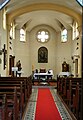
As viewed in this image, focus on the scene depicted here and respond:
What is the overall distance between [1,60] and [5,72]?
6.18ft

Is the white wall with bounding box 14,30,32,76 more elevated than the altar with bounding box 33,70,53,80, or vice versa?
the white wall with bounding box 14,30,32,76

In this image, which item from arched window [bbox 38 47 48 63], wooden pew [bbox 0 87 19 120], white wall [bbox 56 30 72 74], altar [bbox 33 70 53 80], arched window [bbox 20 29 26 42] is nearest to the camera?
wooden pew [bbox 0 87 19 120]

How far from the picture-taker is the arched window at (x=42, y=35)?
24780 mm

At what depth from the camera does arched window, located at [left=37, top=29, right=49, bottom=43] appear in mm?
24780

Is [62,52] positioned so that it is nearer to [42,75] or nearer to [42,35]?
[42,35]

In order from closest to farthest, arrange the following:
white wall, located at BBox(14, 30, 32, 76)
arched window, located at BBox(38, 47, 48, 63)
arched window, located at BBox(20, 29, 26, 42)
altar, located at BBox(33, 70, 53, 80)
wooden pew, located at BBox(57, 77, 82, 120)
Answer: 1. wooden pew, located at BBox(57, 77, 82, 120)
2. altar, located at BBox(33, 70, 53, 80)
3. white wall, located at BBox(14, 30, 32, 76)
4. arched window, located at BBox(20, 29, 26, 42)
5. arched window, located at BBox(38, 47, 48, 63)

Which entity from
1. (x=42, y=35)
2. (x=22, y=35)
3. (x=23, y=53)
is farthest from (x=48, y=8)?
(x=42, y=35)

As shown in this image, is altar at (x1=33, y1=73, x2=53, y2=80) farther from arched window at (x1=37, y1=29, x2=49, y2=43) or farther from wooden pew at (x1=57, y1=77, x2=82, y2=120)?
wooden pew at (x1=57, y1=77, x2=82, y2=120)

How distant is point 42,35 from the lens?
24734 mm

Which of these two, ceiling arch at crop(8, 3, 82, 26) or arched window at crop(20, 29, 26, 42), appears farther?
arched window at crop(20, 29, 26, 42)

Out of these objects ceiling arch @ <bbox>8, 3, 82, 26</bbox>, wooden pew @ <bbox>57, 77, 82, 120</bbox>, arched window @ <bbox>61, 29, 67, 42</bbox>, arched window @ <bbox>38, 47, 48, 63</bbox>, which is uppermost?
ceiling arch @ <bbox>8, 3, 82, 26</bbox>

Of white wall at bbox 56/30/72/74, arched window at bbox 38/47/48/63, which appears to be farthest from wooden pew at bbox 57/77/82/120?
arched window at bbox 38/47/48/63

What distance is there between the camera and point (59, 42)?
24.4 m

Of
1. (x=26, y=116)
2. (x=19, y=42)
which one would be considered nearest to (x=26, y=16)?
(x=19, y=42)
